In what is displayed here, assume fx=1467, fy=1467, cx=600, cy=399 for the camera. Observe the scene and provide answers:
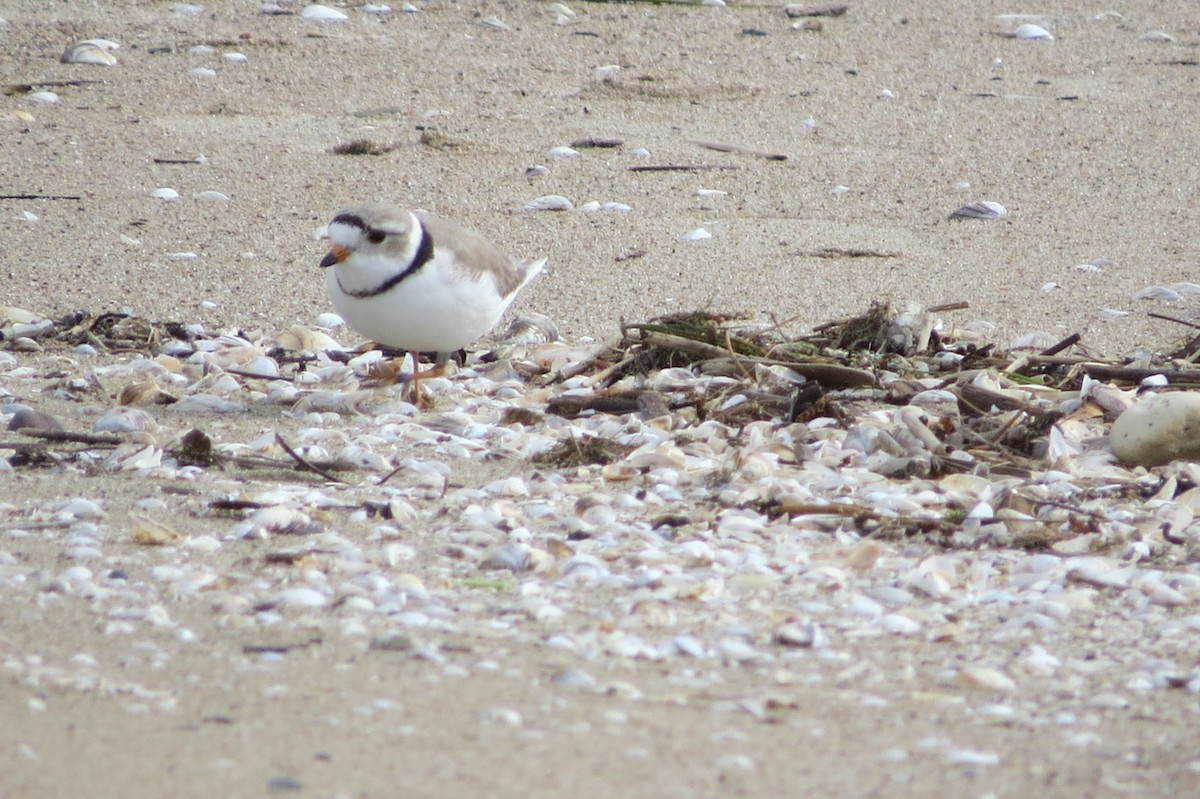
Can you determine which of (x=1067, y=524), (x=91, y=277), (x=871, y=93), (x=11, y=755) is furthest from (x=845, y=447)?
(x=871, y=93)

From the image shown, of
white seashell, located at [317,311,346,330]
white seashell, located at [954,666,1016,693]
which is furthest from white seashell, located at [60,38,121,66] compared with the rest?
white seashell, located at [954,666,1016,693]

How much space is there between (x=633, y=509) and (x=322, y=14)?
6309mm

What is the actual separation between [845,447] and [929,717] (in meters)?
1.64

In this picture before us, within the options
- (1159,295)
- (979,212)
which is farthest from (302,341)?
(1159,295)

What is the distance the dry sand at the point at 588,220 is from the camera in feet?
7.61

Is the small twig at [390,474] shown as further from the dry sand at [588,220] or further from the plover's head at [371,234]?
the plover's head at [371,234]

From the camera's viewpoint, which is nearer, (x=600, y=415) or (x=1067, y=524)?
(x=1067, y=524)

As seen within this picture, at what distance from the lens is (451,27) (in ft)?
29.9

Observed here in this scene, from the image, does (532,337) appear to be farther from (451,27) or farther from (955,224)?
(451,27)

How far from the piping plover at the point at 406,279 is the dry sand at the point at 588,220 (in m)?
0.93

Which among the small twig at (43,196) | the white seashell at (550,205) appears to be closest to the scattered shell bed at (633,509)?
the small twig at (43,196)

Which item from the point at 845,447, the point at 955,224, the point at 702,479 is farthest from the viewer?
the point at 955,224

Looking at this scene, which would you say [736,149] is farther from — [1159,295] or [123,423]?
[123,423]

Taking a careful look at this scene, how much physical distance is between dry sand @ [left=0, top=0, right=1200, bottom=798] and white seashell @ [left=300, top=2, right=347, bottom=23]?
0.08 m
